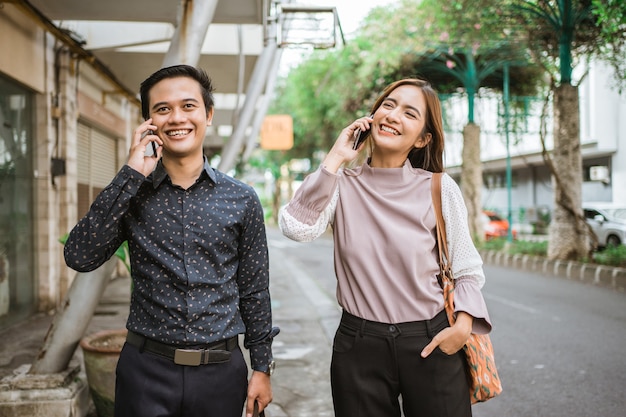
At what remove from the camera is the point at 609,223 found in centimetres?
1755

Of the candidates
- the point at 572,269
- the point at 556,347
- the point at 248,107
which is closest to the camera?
the point at 556,347

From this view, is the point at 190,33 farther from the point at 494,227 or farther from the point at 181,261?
the point at 494,227

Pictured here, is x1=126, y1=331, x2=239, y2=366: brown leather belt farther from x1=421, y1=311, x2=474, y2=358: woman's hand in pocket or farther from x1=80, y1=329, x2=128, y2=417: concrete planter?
x1=80, y1=329, x2=128, y2=417: concrete planter

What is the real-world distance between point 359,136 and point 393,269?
534 millimetres

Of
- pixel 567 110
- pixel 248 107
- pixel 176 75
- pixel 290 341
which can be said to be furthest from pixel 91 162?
pixel 567 110

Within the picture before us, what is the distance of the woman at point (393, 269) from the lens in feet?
6.89

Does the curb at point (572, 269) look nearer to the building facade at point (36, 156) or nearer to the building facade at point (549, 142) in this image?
the building facade at point (549, 142)

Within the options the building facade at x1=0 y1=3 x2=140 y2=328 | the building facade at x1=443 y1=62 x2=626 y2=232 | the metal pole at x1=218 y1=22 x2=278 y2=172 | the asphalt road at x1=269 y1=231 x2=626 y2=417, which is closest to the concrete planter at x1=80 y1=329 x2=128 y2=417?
the asphalt road at x1=269 y1=231 x2=626 y2=417

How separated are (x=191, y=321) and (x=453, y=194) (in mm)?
1055

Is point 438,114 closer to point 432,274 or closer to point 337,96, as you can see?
point 432,274

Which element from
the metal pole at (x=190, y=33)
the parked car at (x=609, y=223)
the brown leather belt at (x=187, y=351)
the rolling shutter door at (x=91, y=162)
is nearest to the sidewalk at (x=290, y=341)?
the rolling shutter door at (x=91, y=162)

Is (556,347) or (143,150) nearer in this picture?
(143,150)

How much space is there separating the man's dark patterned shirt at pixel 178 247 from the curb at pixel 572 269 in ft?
31.9

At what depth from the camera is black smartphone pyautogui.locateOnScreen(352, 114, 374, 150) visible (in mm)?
2273
